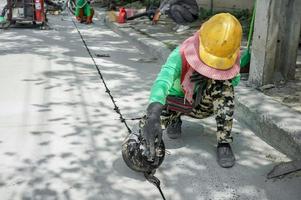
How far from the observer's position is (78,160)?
10.8 ft

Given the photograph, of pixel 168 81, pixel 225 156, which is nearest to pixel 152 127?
pixel 168 81

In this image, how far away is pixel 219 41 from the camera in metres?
2.92

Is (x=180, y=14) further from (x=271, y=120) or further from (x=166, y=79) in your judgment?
(x=166, y=79)

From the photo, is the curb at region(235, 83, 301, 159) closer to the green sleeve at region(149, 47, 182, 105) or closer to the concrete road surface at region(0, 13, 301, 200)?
the concrete road surface at region(0, 13, 301, 200)

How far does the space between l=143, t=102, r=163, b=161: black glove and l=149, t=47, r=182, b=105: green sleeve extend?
Answer: 66mm

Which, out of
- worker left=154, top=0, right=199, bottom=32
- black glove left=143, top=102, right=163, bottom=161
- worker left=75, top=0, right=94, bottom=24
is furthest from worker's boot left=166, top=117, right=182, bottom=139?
worker left=75, top=0, right=94, bottom=24

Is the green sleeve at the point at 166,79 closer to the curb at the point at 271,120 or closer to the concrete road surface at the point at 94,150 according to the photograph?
the concrete road surface at the point at 94,150

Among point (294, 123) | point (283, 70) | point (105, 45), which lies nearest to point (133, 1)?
point (105, 45)

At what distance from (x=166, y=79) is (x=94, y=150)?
3.09 ft

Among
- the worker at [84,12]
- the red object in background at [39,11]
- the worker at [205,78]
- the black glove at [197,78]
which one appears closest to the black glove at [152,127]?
the worker at [205,78]

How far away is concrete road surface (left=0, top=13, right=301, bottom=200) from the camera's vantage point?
9.32 feet

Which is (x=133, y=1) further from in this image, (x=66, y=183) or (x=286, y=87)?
(x=66, y=183)

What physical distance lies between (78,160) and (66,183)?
14.7 inches

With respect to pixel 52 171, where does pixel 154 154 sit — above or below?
above
